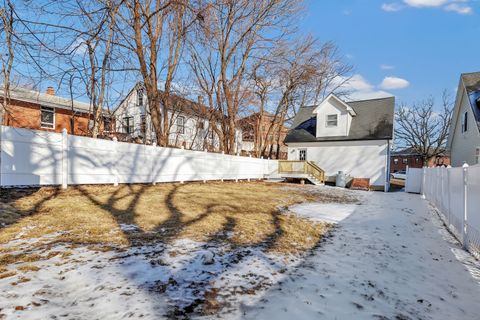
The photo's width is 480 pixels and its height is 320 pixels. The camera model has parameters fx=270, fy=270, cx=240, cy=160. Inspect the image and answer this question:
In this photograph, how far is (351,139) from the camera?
58.7 ft

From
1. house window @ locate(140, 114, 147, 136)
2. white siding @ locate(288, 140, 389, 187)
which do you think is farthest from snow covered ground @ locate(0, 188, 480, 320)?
house window @ locate(140, 114, 147, 136)

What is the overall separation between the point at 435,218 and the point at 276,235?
5.51 meters

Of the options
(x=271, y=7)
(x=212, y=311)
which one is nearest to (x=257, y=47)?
(x=271, y=7)

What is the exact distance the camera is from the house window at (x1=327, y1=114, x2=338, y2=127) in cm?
1877

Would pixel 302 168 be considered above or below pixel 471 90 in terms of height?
below

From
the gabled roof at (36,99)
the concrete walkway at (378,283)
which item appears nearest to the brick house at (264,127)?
Answer: the gabled roof at (36,99)

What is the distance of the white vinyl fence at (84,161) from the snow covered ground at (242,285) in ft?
15.3

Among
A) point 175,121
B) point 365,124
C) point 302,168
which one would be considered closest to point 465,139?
point 365,124

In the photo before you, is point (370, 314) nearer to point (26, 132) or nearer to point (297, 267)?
point (297, 267)

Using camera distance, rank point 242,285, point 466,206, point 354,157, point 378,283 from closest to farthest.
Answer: point 242,285, point 378,283, point 466,206, point 354,157

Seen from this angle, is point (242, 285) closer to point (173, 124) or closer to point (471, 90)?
point (471, 90)

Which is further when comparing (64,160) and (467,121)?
(467,121)

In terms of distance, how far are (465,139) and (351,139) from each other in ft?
19.7

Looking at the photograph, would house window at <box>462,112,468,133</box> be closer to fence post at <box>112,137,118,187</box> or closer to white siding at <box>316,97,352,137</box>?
white siding at <box>316,97,352,137</box>
